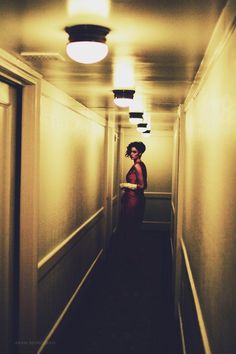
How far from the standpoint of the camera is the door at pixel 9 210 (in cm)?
267

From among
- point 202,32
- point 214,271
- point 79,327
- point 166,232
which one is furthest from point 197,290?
point 166,232

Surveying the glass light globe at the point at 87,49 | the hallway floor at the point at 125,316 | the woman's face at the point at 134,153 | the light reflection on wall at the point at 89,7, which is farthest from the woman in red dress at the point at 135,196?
the light reflection on wall at the point at 89,7

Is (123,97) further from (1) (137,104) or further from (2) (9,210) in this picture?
(2) (9,210)

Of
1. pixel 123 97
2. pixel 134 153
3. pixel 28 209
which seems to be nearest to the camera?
pixel 28 209

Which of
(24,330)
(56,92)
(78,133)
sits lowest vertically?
(24,330)

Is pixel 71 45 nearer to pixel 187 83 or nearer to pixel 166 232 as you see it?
pixel 187 83

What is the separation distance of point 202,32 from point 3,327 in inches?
90.4

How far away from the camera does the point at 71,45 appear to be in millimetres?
1774

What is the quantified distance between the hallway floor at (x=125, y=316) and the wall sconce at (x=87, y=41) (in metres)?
2.63

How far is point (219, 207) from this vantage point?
1.78 m

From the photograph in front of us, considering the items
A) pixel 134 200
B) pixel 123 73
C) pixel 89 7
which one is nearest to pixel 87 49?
pixel 89 7

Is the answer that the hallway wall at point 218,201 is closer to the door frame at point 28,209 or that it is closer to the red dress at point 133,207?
the door frame at point 28,209

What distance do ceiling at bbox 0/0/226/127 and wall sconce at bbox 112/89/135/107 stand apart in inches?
7.2

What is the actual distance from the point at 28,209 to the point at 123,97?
1371mm
